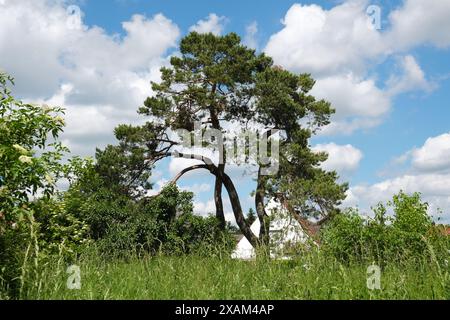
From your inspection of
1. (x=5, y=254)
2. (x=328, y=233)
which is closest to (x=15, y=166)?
(x=5, y=254)

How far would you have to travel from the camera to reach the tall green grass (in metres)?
6.37

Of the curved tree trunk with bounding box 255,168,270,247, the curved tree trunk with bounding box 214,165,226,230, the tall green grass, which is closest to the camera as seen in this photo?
the tall green grass

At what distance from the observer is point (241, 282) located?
23.3ft

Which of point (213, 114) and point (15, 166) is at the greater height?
point (213, 114)

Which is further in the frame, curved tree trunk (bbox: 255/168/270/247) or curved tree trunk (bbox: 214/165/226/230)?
curved tree trunk (bbox: 214/165/226/230)

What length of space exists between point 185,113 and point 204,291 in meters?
19.8

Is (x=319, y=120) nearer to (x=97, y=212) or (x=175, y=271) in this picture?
(x=97, y=212)

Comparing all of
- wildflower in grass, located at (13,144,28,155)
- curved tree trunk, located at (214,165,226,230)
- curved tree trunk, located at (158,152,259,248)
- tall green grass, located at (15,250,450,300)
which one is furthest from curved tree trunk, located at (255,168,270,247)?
wildflower in grass, located at (13,144,28,155)

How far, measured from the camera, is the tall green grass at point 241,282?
6.37 meters

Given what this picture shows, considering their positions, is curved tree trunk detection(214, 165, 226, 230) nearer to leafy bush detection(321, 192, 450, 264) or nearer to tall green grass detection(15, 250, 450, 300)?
leafy bush detection(321, 192, 450, 264)

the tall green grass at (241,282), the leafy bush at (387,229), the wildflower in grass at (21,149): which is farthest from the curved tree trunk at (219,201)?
the wildflower in grass at (21,149)

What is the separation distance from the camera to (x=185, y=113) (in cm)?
2600

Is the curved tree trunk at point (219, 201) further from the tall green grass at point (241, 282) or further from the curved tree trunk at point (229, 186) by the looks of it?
the tall green grass at point (241, 282)
